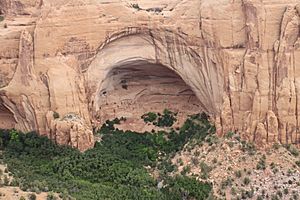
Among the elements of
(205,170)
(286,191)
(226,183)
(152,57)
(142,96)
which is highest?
(152,57)

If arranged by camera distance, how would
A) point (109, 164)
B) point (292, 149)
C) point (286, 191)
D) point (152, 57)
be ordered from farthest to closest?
point (152, 57) → point (109, 164) → point (292, 149) → point (286, 191)

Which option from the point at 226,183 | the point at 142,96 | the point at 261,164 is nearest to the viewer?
the point at 226,183

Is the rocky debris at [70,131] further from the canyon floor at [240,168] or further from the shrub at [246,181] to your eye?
the shrub at [246,181]

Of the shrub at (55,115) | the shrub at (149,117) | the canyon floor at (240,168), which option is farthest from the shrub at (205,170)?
the shrub at (55,115)

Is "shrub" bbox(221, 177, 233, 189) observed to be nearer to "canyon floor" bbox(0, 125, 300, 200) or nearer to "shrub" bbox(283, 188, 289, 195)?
"canyon floor" bbox(0, 125, 300, 200)

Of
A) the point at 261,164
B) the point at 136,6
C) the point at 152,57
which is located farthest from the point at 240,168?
the point at 136,6

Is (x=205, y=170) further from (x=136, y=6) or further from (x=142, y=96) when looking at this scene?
(x=136, y=6)

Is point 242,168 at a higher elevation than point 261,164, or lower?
lower
